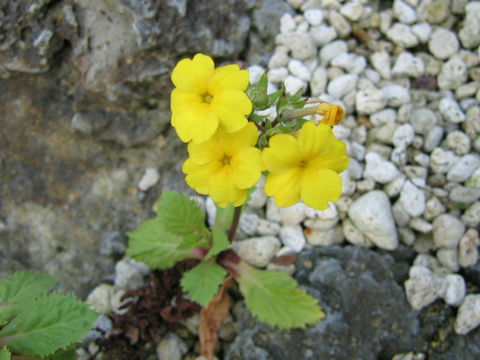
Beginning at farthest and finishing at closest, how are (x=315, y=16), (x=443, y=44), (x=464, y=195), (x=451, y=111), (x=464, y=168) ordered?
(x=315, y=16), (x=443, y=44), (x=451, y=111), (x=464, y=168), (x=464, y=195)

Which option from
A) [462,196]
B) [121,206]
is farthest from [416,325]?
[121,206]

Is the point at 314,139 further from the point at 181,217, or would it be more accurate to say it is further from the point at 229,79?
the point at 181,217

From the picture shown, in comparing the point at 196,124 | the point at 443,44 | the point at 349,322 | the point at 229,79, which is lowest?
the point at 349,322

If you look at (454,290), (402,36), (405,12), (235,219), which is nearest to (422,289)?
(454,290)

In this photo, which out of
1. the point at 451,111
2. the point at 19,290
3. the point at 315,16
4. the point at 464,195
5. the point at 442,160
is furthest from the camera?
the point at 315,16

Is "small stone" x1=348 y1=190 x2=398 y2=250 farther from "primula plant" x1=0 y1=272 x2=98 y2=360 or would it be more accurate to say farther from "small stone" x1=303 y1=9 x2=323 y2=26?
"primula plant" x1=0 y1=272 x2=98 y2=360

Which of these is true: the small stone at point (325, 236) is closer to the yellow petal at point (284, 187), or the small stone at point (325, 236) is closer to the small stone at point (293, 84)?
the small stone at point (293, 84)

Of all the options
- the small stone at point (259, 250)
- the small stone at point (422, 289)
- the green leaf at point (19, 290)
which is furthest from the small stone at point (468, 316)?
the green leaf at point (19, 290)

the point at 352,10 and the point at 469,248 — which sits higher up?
the point at 352,10
